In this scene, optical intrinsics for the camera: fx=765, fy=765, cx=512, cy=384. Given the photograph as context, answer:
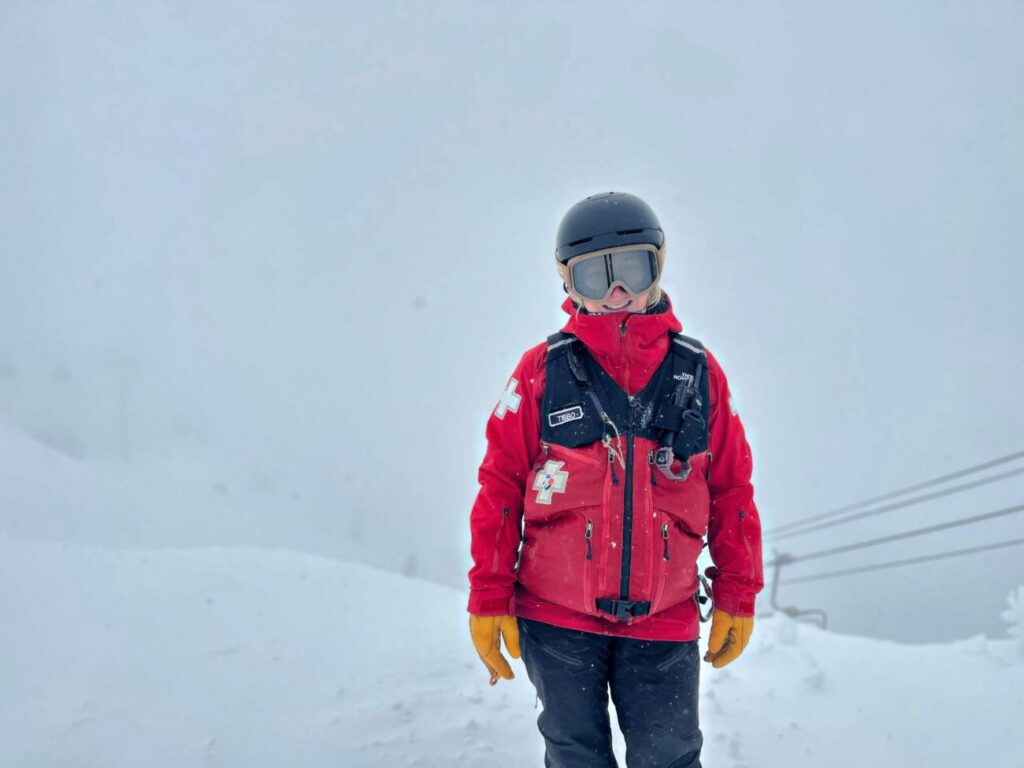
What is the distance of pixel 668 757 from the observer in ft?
8.62

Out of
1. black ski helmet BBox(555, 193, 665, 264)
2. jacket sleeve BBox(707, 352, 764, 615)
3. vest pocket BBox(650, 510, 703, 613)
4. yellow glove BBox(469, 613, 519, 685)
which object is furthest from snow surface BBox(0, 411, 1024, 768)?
black ski helmet BBox(555, 193, 665, 264)

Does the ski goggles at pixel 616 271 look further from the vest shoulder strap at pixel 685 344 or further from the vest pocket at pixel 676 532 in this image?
the vest pocket at pixel 676 532

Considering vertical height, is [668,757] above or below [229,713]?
above

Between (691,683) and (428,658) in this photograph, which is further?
(428,658)

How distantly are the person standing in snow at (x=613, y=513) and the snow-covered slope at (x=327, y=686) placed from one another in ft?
3.86

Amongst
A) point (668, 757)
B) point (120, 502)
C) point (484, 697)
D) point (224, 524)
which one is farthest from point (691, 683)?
point (224, 524)

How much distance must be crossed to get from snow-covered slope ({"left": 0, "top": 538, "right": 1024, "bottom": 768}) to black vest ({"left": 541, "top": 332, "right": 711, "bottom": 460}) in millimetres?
1858

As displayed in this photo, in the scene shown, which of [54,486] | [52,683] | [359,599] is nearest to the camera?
[52,683]

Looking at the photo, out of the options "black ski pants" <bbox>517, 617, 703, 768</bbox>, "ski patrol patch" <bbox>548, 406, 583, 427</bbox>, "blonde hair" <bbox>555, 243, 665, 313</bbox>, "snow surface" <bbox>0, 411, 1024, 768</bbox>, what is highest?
"blonde hair" <bbox>555, 243, 665, 313</bbox>

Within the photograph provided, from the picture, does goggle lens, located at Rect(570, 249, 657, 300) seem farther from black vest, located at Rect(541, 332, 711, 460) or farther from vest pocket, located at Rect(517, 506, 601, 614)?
vest pocket, located at Rect(517, 506, 601, 614)

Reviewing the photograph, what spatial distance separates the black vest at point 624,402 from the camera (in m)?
2.72

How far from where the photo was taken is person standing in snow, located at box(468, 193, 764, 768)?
2643 millimetres

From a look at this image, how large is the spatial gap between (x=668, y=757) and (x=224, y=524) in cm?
3925

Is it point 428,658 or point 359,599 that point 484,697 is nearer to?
point 428,658
